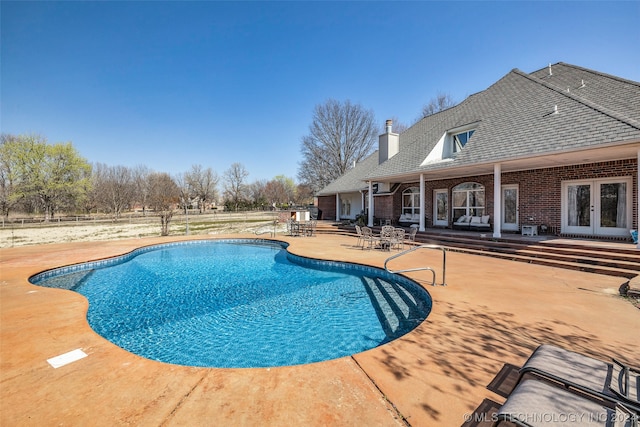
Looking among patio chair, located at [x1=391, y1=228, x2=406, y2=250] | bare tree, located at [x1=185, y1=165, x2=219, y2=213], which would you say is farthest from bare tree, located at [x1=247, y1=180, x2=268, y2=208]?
patio chair, located at [x1=391, y1=228, x2=406, y2=250]

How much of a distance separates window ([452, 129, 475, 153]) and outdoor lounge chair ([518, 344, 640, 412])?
1309 cm

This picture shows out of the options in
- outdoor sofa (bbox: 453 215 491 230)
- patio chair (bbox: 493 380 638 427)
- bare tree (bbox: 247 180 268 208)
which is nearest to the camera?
patio chair (bbox: 493 380 638 427)

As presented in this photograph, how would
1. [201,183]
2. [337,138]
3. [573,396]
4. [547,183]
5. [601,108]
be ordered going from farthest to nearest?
1. [201,183]
2. [337,138]
3. [547,183]
4. [601,108]
5. [573,396]

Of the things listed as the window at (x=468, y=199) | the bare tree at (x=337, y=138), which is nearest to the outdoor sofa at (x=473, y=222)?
the window at (x=468, y=199)

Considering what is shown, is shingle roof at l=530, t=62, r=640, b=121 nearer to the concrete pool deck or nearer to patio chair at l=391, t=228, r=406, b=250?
patio chair at l=391, t=228, r=406, b=250

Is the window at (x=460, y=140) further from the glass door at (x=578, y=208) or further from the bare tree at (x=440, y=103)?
the bare tree at (x=440, y=103)

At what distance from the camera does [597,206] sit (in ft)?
32.3

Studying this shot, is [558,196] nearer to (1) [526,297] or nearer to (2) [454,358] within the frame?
(1) [526,297]

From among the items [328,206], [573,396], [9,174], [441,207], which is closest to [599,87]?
[441,207]

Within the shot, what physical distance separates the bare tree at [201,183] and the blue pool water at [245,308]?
52484 mm

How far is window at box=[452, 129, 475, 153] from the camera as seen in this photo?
13477 millimetres

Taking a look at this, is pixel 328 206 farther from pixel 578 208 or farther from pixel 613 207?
pixel 613 207

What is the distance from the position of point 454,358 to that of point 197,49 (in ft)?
63.4

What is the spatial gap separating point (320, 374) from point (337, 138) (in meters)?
34.8
